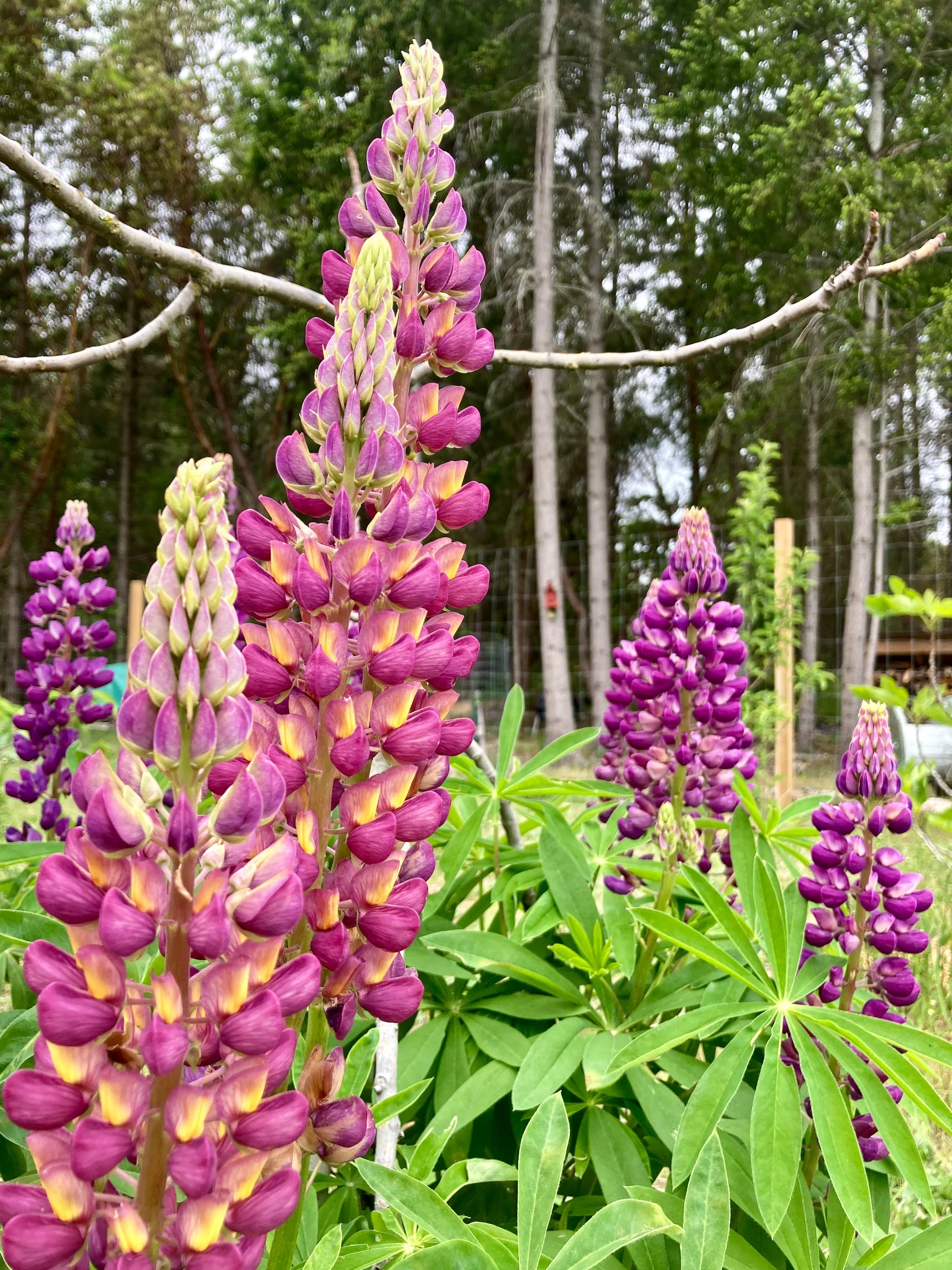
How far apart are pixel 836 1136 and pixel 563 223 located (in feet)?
40.8

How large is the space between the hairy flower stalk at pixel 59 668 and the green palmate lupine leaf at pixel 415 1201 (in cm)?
175

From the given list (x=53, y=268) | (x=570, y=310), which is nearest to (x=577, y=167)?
(x=570, y=310)

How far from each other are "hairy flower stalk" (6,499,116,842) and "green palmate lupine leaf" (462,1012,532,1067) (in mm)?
1346

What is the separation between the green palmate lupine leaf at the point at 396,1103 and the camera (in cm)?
87

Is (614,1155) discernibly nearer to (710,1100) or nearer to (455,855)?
(710,1100)

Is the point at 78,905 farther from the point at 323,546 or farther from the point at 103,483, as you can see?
the point at 103,483

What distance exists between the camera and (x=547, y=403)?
985 cm

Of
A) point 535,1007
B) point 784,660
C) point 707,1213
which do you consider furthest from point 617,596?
point 707,1213

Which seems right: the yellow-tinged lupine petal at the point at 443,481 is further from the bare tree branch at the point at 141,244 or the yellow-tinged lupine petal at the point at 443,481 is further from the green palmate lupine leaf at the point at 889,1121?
the green palmate lupine leaf at the point at 889,1121

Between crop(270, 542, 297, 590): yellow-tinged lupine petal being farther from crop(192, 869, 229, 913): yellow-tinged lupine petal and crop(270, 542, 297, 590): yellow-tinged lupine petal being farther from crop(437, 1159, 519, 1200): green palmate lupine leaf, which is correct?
crop(437, 1159, 519, 1200): green palmate lupine leaf

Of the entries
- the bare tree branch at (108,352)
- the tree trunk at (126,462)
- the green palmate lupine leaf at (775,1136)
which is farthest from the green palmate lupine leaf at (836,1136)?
the tree trunk at (126,462)

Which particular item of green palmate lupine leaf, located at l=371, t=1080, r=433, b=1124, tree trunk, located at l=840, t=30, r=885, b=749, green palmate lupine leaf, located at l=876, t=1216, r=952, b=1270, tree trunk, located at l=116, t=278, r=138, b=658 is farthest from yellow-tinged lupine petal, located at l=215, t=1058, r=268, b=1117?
tree trunk, located at l=116, t=278, r=138, b=658

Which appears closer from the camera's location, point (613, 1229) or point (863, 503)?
point (613, 1229)

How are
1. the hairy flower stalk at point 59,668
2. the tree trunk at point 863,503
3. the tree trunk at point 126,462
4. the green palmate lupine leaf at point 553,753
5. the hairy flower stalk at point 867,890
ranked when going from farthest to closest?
1. the tree trunk at point 126,462
2. the tree trunk at point 863,503
3. the hairy flower stalk at point 59,668
4. the green palmate lupine leaf at point 553,753
5. the hairy flower stalk at point 867,890
